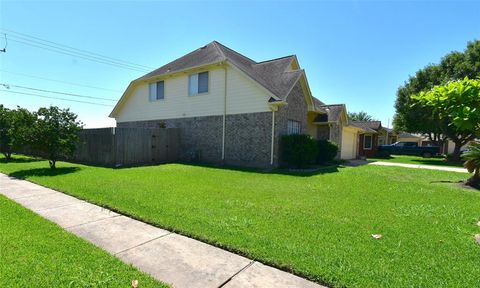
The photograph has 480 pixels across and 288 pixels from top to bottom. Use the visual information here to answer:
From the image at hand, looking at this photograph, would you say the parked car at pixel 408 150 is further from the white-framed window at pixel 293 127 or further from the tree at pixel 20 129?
the tree at pixel 20 129

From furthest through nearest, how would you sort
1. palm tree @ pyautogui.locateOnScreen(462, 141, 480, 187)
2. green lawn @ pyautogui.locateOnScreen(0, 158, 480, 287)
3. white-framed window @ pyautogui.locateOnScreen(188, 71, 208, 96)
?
white-framed window @ pyautogui.locateOnScreen(188, 71, 208, 96) < palm tree @ pyautogui.locateOnScreen(462, 141, 480, 187) < green lawn @ pyautogui.locateOnScreen(0, 158, 480, 287)

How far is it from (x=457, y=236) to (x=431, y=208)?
Answer: 2075 mm

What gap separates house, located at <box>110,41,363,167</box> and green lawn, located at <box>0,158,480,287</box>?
5415 millimetres

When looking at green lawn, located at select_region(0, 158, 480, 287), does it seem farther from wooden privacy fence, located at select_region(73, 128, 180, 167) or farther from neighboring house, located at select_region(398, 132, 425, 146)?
neighboring house, located at select_region(398, 132, 425, 146)

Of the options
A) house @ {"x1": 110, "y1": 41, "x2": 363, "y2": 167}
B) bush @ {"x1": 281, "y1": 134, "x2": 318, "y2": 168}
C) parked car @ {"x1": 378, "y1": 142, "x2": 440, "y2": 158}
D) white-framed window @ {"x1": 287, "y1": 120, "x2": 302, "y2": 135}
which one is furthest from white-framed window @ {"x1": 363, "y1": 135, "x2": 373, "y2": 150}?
bush @ {"x1": 281, "y1": 134, "x2": 318, "y2": 168}

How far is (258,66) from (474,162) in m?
13.3

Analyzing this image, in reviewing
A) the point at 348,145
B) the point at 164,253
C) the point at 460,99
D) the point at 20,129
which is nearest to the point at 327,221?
the point at 164,253

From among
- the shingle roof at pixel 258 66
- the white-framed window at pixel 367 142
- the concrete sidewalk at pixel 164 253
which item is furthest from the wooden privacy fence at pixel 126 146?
the white-framed window at pixel 367 142

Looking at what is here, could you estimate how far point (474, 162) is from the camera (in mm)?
9906

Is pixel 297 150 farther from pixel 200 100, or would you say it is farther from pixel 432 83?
pixel 432 83

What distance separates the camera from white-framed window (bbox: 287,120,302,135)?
50.7ft

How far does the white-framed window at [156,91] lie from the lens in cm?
1883

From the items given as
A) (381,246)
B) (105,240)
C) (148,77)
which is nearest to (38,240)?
(105,240)

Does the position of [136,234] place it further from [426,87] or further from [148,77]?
[426,87]
